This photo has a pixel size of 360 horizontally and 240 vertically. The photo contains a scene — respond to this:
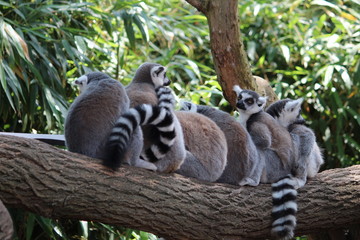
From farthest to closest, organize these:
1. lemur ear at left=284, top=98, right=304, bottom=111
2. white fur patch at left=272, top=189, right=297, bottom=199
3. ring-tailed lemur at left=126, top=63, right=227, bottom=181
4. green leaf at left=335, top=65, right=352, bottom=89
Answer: green leaf at left=335, top=65, right=352, bottom=89 → lemur ear at left=284, top=98, right=304, bottom=111 → white fur patch at left=272, top=189, right=297, bottom=199 → ring-tailed lemur at left=126, top=63, right=227, bottom=181

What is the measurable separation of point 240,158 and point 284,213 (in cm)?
45

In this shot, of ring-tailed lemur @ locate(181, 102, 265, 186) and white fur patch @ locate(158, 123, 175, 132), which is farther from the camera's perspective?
ring-tailed lemur @ locate(181, 102, 265, 186)

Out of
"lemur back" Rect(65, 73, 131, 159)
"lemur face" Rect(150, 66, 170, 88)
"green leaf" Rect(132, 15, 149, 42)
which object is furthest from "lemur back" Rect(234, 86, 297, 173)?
"green leaf" Rect(132, 15, 149, 42)

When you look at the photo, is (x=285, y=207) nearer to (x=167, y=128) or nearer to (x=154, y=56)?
(x=167, y=128)

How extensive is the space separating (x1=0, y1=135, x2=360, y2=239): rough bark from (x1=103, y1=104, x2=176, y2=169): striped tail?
124 millimetres

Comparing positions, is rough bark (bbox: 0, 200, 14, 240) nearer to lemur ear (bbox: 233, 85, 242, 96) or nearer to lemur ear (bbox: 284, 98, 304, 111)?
lemur ear (bbox: 233, 85, 242, 96)

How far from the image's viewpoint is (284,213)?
11.6 ft

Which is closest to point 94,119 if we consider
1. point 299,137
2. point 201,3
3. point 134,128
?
point 134,128

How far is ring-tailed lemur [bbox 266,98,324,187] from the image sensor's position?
3.95 m

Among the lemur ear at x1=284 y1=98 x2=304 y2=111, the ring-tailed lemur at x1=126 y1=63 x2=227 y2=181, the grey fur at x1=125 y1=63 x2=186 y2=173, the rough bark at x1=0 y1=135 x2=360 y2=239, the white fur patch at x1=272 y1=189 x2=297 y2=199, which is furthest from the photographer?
the lemur ear at x1=284 y1=98 x2=304 y2=111

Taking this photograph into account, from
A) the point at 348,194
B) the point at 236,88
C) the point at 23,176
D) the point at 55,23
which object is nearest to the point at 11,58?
the point at 55,23

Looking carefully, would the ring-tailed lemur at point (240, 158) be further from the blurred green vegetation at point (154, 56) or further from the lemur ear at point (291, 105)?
the blurred green vegetation at point (154, 56)

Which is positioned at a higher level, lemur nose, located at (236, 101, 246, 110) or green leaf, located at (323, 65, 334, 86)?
green leaf, located at (323, 65, 334, 86)

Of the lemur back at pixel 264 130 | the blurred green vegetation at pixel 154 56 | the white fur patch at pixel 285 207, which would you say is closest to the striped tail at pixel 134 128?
the white fur patch at pixel 285 207
